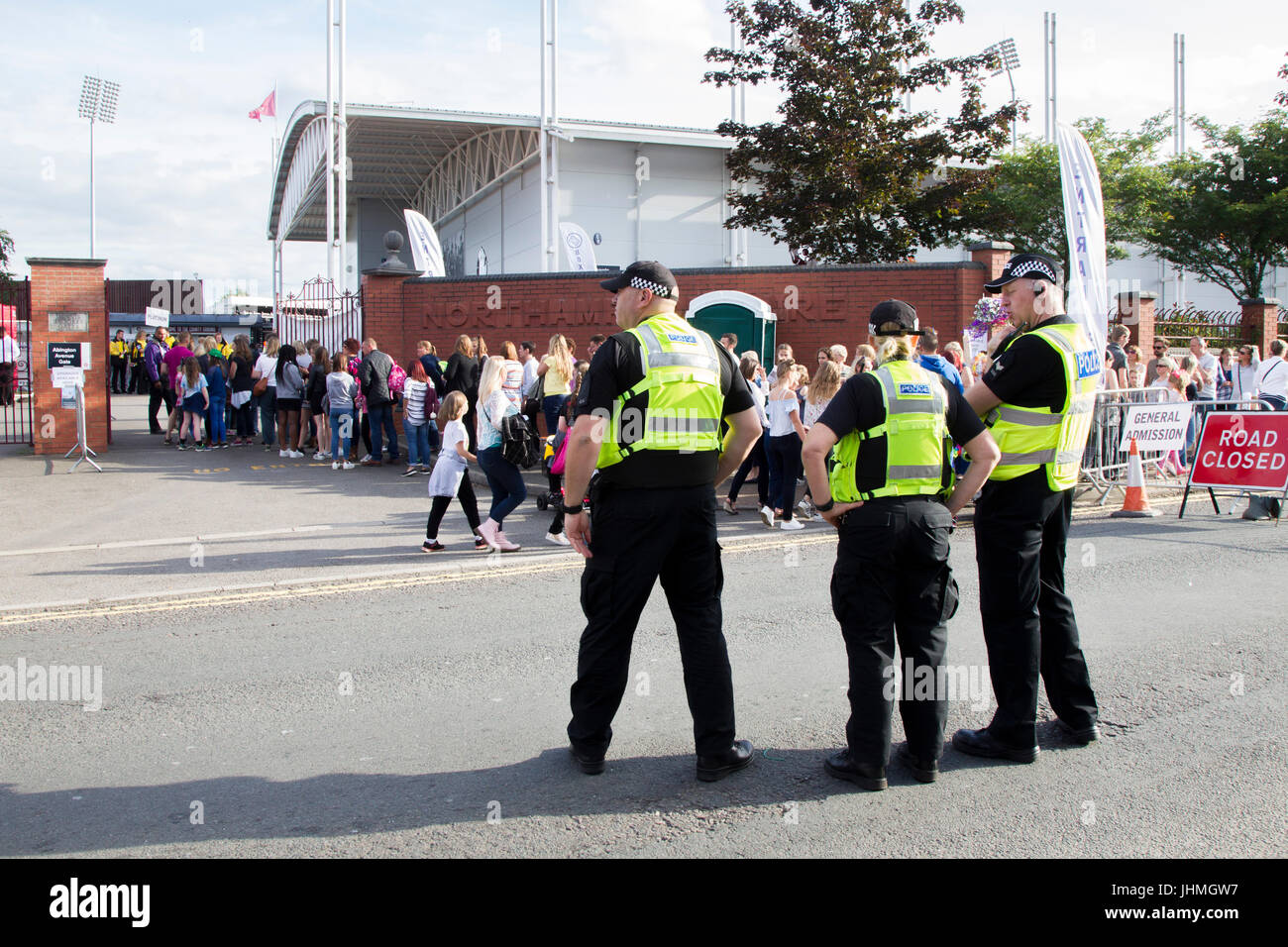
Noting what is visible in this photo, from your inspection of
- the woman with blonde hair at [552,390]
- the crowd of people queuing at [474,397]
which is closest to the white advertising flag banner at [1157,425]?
the crowd of people queuing at [474,397]

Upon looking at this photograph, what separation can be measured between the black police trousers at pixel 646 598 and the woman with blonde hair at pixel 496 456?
5111mm

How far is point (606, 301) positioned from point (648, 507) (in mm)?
13642

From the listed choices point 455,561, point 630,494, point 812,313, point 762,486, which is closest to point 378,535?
point 455,561

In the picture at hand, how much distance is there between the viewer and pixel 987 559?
4.38 m

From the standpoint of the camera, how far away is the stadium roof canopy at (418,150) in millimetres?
29344

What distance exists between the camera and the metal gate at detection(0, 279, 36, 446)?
16.2m

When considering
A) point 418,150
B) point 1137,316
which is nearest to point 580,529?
point 1137,316

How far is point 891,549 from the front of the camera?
399 centimetres

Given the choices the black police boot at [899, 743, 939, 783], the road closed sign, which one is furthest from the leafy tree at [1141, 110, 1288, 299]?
the black police boot at [899, 743, 939, 783]

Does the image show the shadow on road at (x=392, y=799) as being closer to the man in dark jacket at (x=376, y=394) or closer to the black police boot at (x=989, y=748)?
the black police boot at (x=989, y=748)

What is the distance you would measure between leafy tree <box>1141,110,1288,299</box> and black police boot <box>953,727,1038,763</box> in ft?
94.3

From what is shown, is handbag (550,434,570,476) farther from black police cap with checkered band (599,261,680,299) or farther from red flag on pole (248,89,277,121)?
red flag on pole (248,89,277,121)

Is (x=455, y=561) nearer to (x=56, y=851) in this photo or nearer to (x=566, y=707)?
(x=566, y=707)

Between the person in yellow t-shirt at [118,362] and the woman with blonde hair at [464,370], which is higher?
the person in yellow t-shirt at [118,362]
